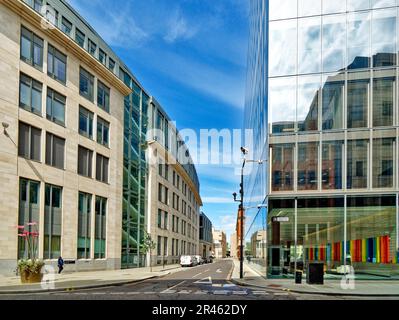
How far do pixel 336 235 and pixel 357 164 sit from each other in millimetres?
5117

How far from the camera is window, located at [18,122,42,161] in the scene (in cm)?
3378

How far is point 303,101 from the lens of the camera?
29156 millimetres

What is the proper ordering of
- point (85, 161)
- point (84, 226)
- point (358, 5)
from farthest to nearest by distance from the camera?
point (85, 161) < point (84, 226) < point (358, 5)

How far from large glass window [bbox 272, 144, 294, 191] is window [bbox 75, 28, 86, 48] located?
2607 cm

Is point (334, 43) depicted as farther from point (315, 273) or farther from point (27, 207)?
point (27, 207)

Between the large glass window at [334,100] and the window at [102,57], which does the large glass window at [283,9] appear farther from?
the window at [102,57]

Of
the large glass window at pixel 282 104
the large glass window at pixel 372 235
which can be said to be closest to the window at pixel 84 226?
the large glass window at pixel 282 104

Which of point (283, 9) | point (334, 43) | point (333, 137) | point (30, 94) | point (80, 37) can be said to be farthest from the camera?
point (80, 37)

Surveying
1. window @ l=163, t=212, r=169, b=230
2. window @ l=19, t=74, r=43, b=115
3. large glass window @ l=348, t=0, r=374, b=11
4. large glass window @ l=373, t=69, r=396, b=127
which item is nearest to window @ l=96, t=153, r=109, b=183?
window @ l=19, t=74, r=43, b=115

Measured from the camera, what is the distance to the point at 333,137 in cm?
2847

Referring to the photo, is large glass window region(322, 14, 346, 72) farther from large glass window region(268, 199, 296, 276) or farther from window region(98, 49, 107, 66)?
window region(98, 49, 107, 66)

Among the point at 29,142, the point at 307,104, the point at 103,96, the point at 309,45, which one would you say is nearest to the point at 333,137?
the point at 307,104

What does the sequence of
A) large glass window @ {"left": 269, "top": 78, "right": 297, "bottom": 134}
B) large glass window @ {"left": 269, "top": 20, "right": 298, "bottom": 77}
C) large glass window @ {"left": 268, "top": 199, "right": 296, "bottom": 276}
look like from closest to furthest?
large glass window @ {"left": 268, "top": 199, "right": 296, "bottom": 276} < large glass window @ {"left": 269, "top": 78, "right": 297, "bottom": 134} < large glass window @ {"left": 269, "top": 20, "right": 298, "bottom": 77}

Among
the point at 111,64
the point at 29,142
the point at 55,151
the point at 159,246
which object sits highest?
the point at 111,64
